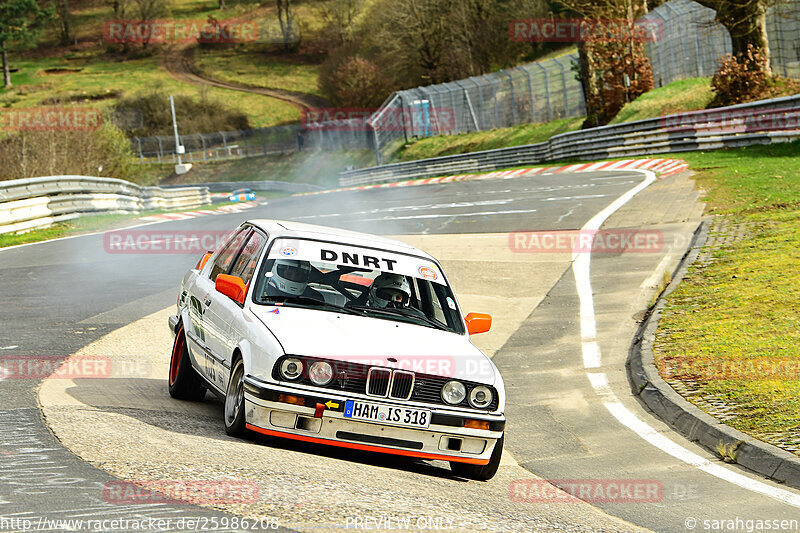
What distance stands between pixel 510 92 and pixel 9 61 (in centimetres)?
9691

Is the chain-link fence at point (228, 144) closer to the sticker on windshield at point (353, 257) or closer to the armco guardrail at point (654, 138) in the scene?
the armco guardrail at point (654, 138)

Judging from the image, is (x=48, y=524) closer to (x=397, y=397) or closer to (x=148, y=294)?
(x=397, y=397)

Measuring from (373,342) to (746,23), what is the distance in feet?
93.8

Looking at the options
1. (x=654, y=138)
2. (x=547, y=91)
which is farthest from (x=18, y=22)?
(x=654, y=138)

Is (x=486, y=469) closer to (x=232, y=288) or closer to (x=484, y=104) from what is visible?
(x=232, y=288)

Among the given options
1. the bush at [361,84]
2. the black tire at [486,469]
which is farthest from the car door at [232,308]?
the bush at [361,84]

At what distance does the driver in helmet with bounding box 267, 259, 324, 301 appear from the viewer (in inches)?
283

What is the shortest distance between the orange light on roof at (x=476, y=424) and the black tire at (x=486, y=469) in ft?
0.64

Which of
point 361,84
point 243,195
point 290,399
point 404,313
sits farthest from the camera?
point 361,84

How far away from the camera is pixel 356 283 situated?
752 cm

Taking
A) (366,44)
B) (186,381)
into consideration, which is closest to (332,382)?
(186,381)

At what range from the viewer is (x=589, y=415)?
879 cm

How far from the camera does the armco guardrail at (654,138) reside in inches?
1017

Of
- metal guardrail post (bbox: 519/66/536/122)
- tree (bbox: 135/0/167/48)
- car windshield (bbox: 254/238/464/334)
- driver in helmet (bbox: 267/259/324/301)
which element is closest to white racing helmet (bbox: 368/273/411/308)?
car windshield (bbox: 254/238/464/334)
